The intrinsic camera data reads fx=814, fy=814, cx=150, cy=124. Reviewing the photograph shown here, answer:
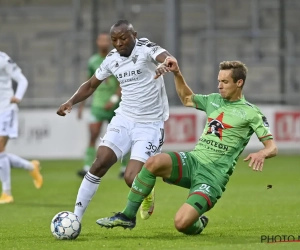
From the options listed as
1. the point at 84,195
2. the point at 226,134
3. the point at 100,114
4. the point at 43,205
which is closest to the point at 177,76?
the point at 226,134

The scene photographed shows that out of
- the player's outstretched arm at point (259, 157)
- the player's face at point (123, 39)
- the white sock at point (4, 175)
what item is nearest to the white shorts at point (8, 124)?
the white sock at point (4, 175)

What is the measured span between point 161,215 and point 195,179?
2258 mm

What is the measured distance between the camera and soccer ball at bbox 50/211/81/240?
→ 7297 millimetres

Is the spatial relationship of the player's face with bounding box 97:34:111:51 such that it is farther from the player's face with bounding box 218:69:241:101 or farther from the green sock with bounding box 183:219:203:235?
the green sock with bounding box 183:219:203:235

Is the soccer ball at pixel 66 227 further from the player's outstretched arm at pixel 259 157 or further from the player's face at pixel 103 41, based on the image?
the player's face at pixel 103 41

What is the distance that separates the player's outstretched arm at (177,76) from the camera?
24.0ft

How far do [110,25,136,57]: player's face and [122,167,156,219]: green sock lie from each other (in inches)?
58.6

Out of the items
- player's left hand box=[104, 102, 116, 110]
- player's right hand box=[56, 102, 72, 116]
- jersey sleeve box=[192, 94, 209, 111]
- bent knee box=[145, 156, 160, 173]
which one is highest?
jersey sleeve box=[192, 94, 209, 111]

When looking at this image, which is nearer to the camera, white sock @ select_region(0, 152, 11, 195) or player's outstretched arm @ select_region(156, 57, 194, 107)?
player's outstretched arm @ select_region(156, 57, 194, 107)

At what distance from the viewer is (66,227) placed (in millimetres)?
7289

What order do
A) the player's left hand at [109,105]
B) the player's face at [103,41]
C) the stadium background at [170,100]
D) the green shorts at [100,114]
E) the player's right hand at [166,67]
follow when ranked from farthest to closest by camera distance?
the green shorts at [100,114] → the player's left hand at [109,105] → the player's face at [103,41] → the stadium background at [170,100] → the player's right hand at [166,67]

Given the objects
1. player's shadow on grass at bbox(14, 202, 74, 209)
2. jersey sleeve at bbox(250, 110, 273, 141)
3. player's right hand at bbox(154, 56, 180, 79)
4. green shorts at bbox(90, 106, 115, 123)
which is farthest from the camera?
green shorts at bbox(90, 106, 115, 123)

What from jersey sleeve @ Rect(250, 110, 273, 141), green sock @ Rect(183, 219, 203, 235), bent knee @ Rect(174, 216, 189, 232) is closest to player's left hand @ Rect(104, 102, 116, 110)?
green sock @ Rect(183, 219, 203, 235)

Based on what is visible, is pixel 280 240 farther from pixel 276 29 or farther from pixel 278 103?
pixel 276 29
